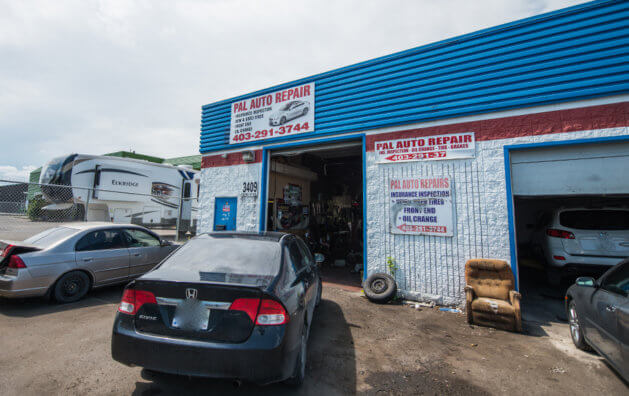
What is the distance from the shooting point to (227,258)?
2975 mm

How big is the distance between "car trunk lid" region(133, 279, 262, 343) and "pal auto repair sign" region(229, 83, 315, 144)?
5738 millimetres

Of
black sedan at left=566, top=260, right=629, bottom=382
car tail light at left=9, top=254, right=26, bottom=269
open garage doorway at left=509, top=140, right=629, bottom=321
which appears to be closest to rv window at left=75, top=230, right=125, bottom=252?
car tail light at left=9, top=254, right=26, bottom=269

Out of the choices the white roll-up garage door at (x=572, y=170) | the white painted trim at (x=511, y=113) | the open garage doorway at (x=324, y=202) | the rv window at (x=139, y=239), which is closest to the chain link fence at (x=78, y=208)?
the rv window at (x=139, y=239)

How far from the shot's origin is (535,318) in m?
4.82

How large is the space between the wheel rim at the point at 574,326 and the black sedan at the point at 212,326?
3.87 metres

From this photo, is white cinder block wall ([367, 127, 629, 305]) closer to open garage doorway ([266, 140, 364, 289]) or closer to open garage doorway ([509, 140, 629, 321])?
open garage doorway ([509, 140, 629, 321])

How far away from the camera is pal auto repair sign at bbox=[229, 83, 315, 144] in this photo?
7531 millimetres

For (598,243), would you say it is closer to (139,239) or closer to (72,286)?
(139,239)

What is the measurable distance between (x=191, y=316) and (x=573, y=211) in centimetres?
797

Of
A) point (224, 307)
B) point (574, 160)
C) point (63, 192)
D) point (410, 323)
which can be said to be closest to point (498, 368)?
point (410, 323)

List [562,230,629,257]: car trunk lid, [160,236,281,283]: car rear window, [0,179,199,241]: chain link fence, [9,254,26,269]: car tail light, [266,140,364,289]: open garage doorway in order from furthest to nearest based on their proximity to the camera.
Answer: [266,140,364,289]: open garage doorway → [0,179,199,241]: chain link fence → [562,230,629,257]: car trunk lid → [9,254,26,269]: car tail light → [160,236,281,283]: car rear window

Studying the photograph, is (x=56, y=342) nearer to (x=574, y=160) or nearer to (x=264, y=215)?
(x=264, y=215)

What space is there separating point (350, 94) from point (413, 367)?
602 centimetres

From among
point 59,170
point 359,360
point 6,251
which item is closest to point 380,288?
point 359,360
